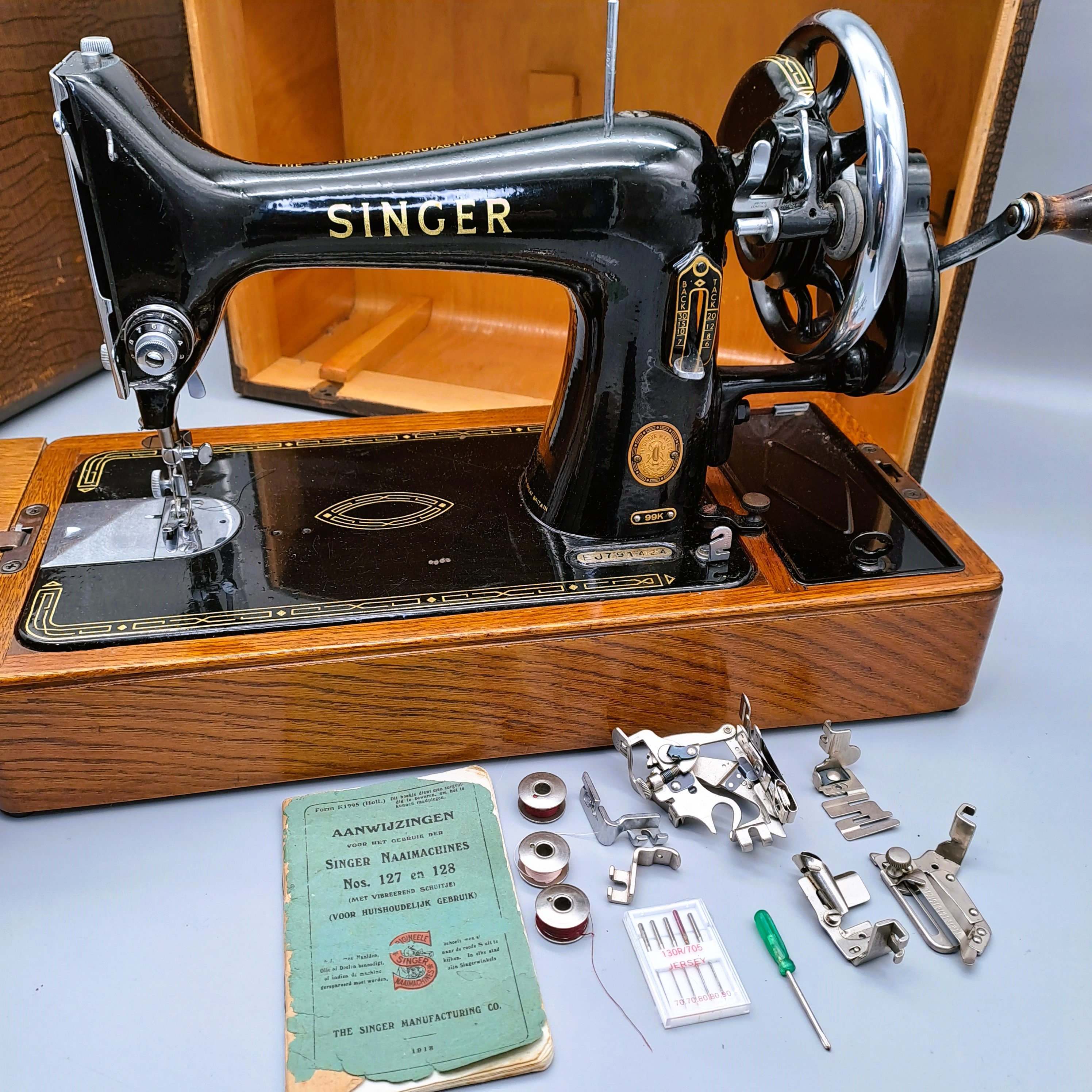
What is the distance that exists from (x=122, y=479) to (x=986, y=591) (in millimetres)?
1116

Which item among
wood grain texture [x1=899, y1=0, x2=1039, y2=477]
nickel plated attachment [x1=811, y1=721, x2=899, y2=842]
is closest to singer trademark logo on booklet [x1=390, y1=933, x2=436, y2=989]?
nickel plated attachment [x1=811, y1=721, x2=899, y2=842]

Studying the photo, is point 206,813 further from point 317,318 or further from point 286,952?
point 317,318

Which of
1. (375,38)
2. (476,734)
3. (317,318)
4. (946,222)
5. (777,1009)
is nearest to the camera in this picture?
(777,1009)

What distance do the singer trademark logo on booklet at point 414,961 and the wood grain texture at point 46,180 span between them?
1424 millimetres

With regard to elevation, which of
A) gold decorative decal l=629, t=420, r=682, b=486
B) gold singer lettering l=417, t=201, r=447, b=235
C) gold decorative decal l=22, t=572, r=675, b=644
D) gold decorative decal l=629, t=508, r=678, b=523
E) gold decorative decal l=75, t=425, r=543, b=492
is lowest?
gold decorative decal l=22, t=572, r=675, b=644

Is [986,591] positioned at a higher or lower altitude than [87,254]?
lower

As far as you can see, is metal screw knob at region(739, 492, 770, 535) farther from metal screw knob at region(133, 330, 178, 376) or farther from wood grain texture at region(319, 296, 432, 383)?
wood grain texture at region(319, 296, 432, 383)

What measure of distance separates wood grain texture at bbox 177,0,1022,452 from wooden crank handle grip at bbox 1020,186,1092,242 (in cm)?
46

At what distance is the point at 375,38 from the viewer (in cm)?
216

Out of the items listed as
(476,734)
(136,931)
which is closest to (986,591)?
(476,734)

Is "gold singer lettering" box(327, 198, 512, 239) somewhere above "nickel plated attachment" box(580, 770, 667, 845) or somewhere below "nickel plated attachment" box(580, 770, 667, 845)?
above

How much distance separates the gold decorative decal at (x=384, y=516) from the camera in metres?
1.37

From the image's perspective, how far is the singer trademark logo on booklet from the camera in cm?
105

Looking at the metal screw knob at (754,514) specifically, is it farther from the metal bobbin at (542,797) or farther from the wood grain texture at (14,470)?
the wood grain texture at (14,470)
